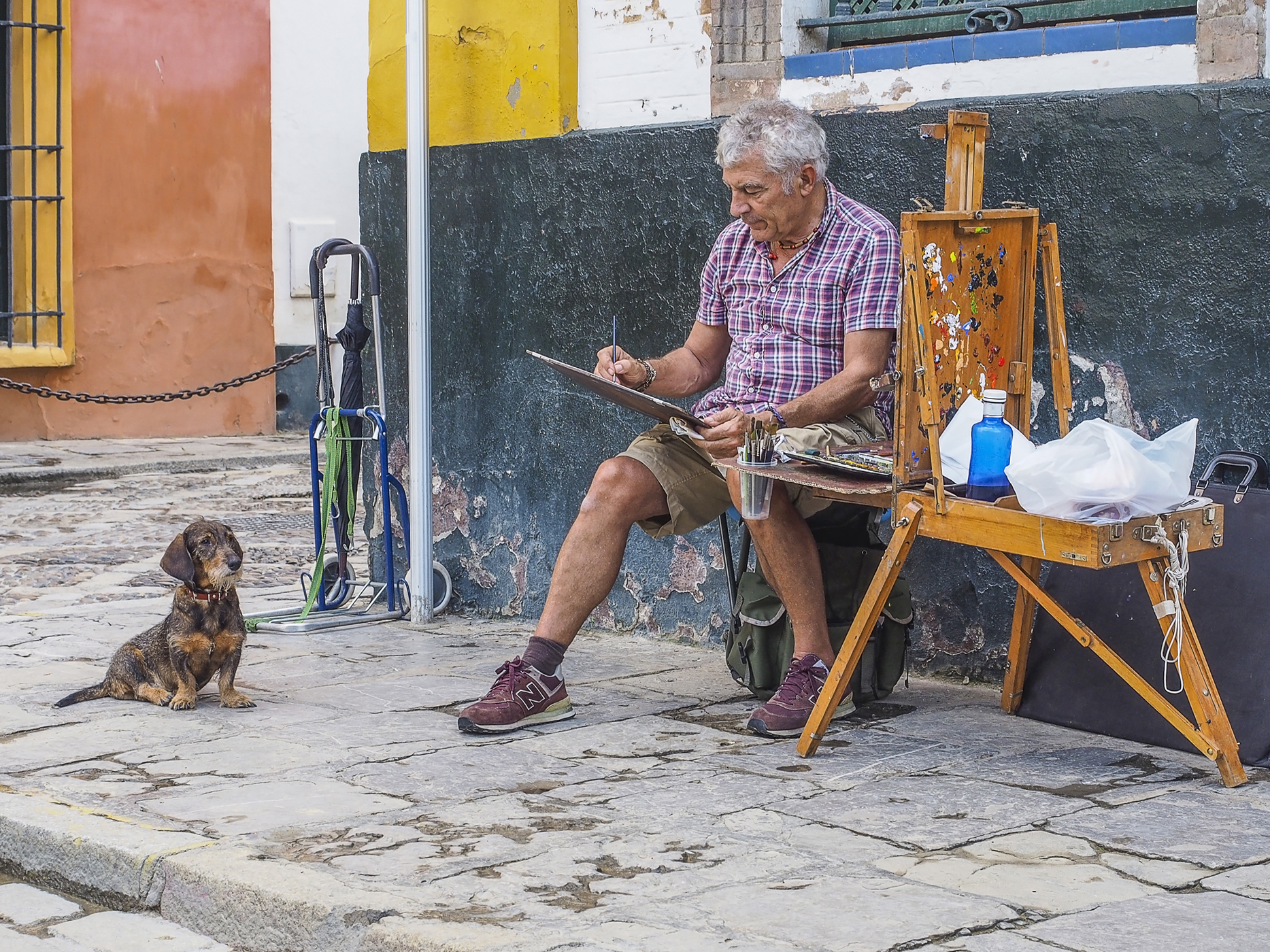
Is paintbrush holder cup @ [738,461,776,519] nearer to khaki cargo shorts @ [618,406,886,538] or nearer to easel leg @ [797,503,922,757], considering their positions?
khaki cargo shorts @ [618,406,886,538]

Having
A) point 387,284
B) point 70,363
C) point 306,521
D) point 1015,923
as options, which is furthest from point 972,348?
point 70,363

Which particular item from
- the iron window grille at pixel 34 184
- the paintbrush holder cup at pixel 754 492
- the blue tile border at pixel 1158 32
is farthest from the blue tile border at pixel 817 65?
the iron window grille at pixel 34 184

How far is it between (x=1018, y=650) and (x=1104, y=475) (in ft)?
3.30

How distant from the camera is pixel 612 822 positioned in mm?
3617

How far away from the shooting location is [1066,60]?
475cm

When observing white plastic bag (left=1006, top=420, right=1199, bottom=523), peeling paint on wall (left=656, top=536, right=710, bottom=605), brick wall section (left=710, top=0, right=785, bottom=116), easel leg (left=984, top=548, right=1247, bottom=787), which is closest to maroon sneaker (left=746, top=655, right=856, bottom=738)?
easel leg (left=984, top=548, right=1247, bottom=787)

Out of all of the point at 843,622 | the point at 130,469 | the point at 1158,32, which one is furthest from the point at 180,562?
the point at 130,469

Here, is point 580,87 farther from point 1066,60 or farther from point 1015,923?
point 1015,923

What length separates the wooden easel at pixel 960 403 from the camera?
378cm

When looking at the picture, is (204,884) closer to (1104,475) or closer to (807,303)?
(1104,475)

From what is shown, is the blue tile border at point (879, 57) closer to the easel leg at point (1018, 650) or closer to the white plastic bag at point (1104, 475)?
the easel leg at point (1018, 650)

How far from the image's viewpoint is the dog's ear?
15.5ft

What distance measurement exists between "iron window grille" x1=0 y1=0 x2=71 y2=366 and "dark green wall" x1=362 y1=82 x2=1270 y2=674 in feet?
23.1

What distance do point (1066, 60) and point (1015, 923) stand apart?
8.77ft
